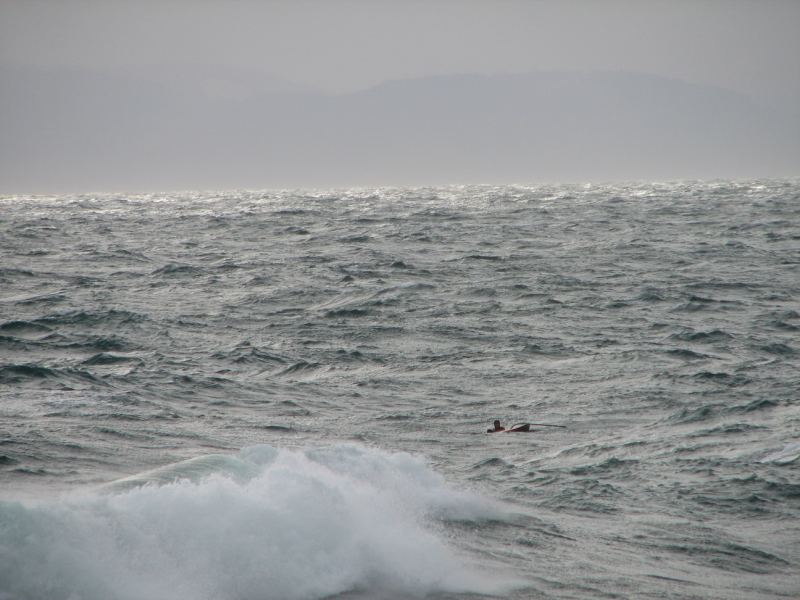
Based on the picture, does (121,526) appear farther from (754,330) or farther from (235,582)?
(754,330)

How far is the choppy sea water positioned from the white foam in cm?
3

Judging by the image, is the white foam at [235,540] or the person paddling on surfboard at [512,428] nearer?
the white foam at [235,540]

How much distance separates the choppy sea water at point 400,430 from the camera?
9.08m

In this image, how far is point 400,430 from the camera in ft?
51.0

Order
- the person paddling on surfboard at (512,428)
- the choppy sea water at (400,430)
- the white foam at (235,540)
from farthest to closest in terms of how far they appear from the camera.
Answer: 1. the person paddling on surfboard at (512,428)
2. the choppy sea water at (400,430)
3. the white foam at (235,540)

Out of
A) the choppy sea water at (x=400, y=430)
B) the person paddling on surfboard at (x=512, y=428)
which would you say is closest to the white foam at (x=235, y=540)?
the choppy sea water at (x=400, y=430)

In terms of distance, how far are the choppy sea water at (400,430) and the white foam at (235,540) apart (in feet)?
0.09

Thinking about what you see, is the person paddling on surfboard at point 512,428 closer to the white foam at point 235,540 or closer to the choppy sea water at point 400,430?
the choppy sea water at point 400,430

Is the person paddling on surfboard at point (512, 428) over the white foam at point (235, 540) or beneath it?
beneath

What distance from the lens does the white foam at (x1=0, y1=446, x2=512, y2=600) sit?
8.06 metres

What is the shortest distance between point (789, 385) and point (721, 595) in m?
9.75

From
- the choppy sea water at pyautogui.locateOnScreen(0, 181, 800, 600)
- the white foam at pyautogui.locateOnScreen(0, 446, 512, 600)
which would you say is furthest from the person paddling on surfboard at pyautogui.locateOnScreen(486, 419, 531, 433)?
the white foam at pyautogui.locateOnScreen(0, 446, 512, 600)

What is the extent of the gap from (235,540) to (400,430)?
6.69m

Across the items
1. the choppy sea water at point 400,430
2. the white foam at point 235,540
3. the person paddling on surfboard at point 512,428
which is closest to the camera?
the white foam at point 235,540
